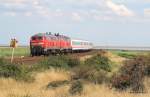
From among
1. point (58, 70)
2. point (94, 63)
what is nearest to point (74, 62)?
point (94, 63)

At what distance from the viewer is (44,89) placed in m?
25.0

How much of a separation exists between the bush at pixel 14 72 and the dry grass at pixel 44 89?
668 millimetres

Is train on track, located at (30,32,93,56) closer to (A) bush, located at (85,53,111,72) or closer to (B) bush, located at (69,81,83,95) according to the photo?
(A) bush, located at (85,53,111,72)

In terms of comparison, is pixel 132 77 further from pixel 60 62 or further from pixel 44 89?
pixel 60 62

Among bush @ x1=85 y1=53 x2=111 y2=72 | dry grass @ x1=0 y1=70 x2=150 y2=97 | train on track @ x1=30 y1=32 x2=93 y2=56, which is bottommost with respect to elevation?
dry grass @ x1=0 y1=70 x2=150 y2=97

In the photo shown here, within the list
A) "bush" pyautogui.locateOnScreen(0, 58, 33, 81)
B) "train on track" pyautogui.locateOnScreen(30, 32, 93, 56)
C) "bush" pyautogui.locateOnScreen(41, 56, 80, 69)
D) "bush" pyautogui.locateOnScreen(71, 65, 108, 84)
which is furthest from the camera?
"train on track" pyautogui.locateOnScreen(30, 32, 93, 56)

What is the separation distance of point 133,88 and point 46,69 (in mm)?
12315

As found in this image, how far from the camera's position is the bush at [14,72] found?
3014 cm

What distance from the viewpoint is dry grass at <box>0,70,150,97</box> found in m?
19.8

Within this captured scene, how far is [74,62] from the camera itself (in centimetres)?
4281

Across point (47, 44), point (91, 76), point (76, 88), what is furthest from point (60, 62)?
point (47, 44)

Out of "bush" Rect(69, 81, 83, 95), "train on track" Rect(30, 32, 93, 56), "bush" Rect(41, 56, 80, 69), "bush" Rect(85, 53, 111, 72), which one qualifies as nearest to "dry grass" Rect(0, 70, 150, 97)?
"bush" Rect(69, 81, 83, 95)

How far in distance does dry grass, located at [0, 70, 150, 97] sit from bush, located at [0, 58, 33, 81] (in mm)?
668

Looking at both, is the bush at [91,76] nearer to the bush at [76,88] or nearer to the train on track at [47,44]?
the bush at [76,88]
